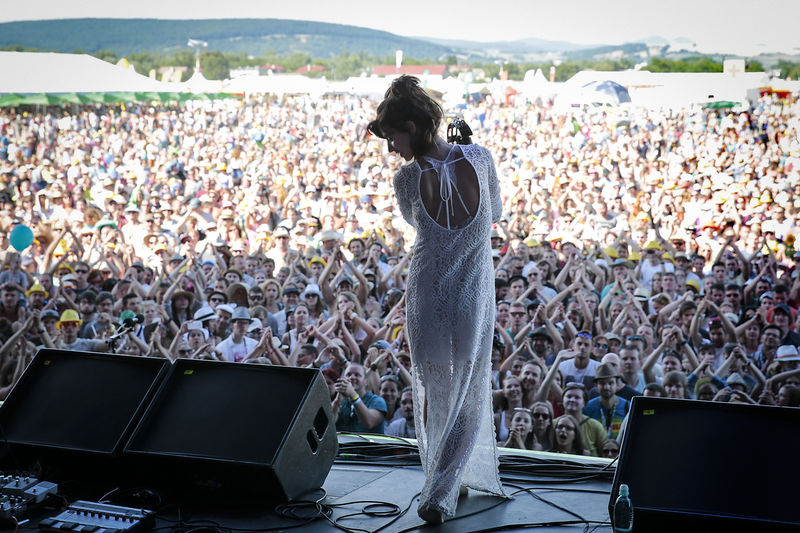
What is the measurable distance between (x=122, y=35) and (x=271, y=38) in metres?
2.93

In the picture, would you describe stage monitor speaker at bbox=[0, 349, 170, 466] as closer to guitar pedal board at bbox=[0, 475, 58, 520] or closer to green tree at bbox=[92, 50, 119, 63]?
guitar pedal board at bbox=[0, 475, 58, 520]

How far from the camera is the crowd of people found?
411 centimetres

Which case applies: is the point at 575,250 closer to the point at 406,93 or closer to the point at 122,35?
the point at 406,93

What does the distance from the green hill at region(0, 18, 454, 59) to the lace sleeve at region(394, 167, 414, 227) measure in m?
12.1

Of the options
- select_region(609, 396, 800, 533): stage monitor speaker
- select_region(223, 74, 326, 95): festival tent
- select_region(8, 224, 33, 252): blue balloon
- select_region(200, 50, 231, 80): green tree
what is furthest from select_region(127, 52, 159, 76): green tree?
select_region(609, 396, 800, 533): stage monitor speaker

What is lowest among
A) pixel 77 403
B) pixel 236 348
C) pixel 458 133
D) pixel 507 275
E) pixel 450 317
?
pixel 236 348

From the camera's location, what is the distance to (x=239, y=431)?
2.19 metres

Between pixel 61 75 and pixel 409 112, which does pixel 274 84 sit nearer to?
pixel 61 75

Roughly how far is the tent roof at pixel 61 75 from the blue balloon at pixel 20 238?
29.9 ft

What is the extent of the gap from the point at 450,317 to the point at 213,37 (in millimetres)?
14548

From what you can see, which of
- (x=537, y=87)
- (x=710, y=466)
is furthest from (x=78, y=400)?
(x=537, y=87)

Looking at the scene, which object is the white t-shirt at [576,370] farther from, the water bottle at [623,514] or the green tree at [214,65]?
the green tree at [214,65]

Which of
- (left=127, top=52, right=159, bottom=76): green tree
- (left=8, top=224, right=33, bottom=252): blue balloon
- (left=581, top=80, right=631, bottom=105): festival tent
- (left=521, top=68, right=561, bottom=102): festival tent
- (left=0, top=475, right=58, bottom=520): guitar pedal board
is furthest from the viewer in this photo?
Result: (left=127, top=52, right=159, bottom=76): green tree

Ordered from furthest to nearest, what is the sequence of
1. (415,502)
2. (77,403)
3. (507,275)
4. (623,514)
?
(507,275)
(77,403)
(415,502)
(623,514)
